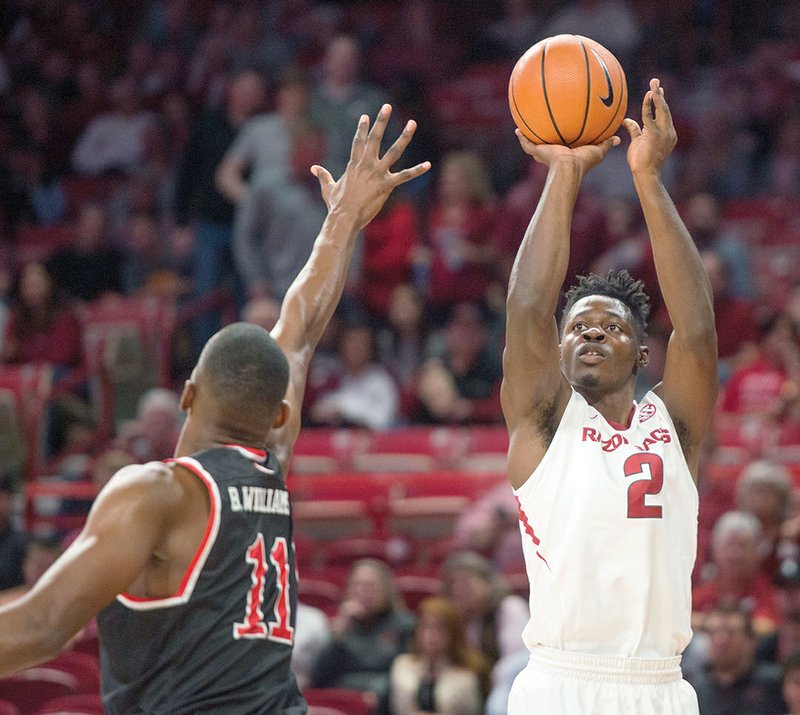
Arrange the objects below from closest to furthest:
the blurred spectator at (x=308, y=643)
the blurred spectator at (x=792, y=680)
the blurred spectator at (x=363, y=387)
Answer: the blurred spectator at (x=792, y=680) → the blurred spectator at (x=308, y=643) → the blurred spectator at (x=363, y=387)

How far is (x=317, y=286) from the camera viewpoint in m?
4.82

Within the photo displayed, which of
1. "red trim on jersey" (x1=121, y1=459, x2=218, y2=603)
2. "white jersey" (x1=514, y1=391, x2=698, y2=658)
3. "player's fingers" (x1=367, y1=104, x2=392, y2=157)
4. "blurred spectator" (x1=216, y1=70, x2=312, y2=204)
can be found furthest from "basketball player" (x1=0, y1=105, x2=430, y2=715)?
"blurred spectator" (x1=216, y1=70, x2=312, y2=204)

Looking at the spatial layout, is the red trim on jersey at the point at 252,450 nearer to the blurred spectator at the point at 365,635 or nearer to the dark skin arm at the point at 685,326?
the dark skin arm at the point at 685,326

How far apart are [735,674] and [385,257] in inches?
213

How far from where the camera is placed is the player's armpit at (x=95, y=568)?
2.96 meters

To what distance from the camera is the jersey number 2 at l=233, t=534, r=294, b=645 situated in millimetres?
3451

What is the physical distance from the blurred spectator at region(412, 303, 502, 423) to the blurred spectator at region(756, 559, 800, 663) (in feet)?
11.2

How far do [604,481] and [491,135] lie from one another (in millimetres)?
10021

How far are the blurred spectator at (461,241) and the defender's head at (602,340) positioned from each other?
6.85 m

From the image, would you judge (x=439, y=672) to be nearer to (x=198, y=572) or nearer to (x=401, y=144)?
(x=401, y=144)

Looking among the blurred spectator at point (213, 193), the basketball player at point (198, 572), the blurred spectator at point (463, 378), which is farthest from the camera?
the blurred spectator at point (213, 193)

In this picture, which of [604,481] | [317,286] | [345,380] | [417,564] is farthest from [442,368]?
[604,481]

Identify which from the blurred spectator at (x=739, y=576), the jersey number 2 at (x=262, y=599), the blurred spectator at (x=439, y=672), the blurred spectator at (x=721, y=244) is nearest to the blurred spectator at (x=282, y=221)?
the blurred spectator at (x=721, y=244)

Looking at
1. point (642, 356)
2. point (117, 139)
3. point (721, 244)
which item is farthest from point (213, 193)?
point (642, 356)
